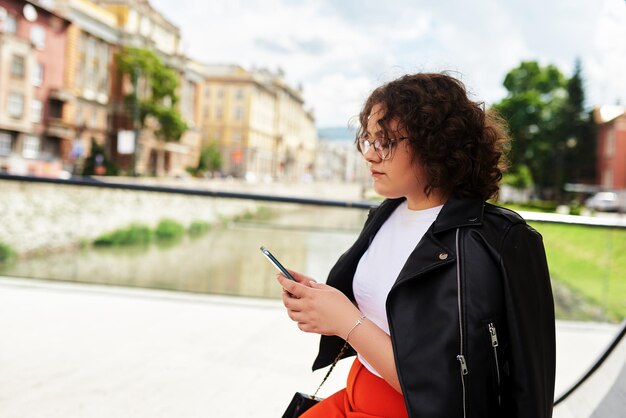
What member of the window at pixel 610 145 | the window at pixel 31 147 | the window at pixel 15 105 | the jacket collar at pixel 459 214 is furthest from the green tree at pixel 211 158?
the jacket collar at pixel 459 214

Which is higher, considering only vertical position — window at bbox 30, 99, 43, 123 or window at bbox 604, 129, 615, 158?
window at bbox 604, 129, 615, 158

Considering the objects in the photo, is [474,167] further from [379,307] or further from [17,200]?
[17,200]

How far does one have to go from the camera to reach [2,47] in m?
33.2

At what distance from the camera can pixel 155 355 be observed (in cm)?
326

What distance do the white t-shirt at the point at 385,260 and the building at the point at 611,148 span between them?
4582cm

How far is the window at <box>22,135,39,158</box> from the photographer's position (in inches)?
1387

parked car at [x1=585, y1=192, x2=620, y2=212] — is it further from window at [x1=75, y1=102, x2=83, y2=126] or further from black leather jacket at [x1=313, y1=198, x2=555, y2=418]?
black leather jacket at [x1=313, y1=198, x2=555, y2=418]

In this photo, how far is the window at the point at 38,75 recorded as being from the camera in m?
37.0

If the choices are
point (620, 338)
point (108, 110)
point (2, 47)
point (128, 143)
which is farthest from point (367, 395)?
point (108, 110)

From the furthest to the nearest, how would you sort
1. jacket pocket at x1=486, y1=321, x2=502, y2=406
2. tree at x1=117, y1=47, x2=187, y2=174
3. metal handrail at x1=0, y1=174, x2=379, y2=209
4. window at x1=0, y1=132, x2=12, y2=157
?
tree at x1=117, y1=47, x2=187, y2=174 → window at x1=0, y1=132, x2=12, y2=157 → metal handrail at x1=0, y1=174, x2=379, y2=209 → jacket pocket at x1=486, y1=321, x2=502, y2=406

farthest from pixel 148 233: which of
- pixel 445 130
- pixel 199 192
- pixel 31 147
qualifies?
pixel 31 147

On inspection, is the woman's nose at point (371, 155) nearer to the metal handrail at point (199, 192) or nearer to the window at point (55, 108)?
the metal handrail at point (199, 192)

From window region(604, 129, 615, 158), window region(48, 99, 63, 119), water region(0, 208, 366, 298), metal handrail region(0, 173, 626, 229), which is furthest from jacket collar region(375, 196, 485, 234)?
window region(604, 129, 615, 158)

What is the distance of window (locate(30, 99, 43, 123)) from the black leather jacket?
129ft
